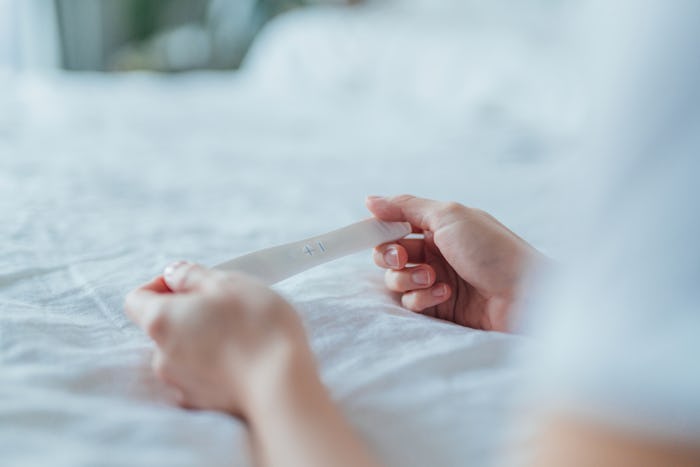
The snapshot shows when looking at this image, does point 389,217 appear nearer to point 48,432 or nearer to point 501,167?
point 48,432

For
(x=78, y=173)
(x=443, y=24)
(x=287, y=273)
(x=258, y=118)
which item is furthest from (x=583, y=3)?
(x=287, y=273)

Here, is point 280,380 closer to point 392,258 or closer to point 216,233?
point 392,258

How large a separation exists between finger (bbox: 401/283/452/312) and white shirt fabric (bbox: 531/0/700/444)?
319mm

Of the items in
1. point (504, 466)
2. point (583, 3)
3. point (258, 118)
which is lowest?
point (258, 118)

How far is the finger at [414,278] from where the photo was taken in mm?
628

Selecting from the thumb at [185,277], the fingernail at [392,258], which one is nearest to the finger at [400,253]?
the fingernail at [392,258]

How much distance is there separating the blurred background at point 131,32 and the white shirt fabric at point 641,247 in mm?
2879

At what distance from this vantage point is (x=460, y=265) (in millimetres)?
636

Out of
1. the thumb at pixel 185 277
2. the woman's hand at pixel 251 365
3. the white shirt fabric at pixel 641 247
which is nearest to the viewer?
the white shirt fabric at pixel 641 247

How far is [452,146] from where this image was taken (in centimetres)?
135

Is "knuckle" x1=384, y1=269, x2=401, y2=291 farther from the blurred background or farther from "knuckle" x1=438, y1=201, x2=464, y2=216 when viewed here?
the blurred background

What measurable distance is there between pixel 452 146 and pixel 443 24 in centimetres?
87

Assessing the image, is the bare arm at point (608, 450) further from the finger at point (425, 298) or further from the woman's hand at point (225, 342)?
the finger at point (425, 298)

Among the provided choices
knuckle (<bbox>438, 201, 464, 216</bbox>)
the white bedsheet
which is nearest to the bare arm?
the white bedsheet
